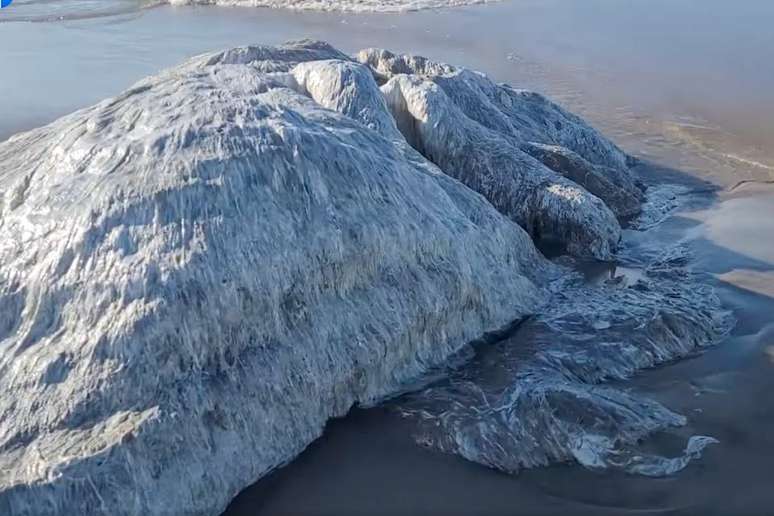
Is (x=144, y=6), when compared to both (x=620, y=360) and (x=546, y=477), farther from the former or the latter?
(x=546, y=477)

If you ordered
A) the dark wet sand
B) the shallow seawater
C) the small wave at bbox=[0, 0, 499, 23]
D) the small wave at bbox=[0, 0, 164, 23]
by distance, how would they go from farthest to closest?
1. the small wave at bbox=[0, 0, 499, 23]
2. the small wave at bbox=[0, 0, 164, 23]
3. the shallow seawater
4. the dark wet sand

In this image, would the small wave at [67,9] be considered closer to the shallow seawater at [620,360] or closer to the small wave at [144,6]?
the small wave at [144,6]

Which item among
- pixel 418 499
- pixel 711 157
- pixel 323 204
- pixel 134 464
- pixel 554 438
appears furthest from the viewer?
pixel 711 157

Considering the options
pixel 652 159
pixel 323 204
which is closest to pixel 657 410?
pixel 323 204

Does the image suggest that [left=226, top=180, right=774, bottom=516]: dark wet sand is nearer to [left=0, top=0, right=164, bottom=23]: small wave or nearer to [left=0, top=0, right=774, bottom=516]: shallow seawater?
[left=0, top=0, right=774, bottom=516]: shallow seawater

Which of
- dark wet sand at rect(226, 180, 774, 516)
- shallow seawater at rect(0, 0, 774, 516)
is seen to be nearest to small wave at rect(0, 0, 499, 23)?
shallow seawater at rect(0, 0, 774, 516)

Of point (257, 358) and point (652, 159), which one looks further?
point (652, 159)

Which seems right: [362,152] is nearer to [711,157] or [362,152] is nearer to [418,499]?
[418,499]

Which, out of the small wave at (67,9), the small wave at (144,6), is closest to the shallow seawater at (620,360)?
the small wave at (67,9)

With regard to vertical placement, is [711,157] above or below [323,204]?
below
